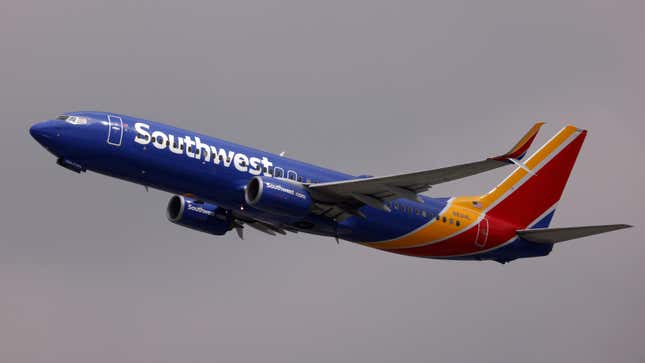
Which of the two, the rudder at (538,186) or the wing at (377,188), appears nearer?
the wing at (377,188)

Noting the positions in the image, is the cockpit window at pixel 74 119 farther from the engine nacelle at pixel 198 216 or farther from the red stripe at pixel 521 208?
the red stripe at pixel 521 208

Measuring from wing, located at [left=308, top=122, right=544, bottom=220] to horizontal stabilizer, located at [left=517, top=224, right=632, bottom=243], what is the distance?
8801 millimetres

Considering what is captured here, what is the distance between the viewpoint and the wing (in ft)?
175

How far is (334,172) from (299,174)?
2536mm

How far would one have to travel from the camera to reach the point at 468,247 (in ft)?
207

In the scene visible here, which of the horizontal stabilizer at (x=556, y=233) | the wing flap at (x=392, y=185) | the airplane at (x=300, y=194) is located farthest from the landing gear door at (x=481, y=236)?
the wing flap at (x=392, y=185)

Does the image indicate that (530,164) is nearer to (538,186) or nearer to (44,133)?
(538,186)

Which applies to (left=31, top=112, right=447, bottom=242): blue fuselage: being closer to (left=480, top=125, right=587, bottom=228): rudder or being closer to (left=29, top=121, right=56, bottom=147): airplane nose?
(left=29, top=121, right=56, bottom=147): airplane nose

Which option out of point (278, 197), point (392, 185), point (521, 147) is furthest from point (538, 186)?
point (278, 197)

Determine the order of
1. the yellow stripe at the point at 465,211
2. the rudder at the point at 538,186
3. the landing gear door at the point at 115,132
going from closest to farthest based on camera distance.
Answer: the landing gear door at the point at 115,132
the yellow stripe at the point at 465,211
the rudder at the point at 538,186

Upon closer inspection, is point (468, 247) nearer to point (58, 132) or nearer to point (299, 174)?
point (299, 174)

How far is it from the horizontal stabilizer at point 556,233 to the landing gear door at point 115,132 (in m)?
22.1

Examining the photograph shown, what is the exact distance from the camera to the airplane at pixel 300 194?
180 feet

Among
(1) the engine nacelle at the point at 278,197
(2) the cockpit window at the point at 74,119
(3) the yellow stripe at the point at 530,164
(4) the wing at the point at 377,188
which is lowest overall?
(1) the engine nacelle at the point at 278,197
